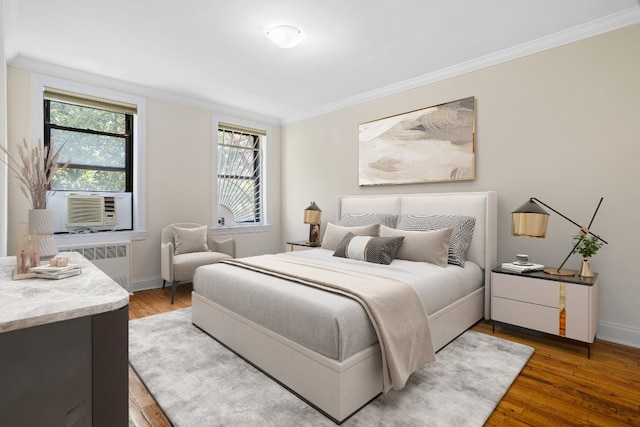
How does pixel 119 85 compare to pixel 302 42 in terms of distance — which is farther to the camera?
pixel 119 85

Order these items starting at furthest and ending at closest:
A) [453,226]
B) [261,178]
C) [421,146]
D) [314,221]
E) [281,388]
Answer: [261,178], [314,221], [421,146], [453,226], [281,388]

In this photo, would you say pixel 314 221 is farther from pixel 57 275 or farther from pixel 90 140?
pixel 57 275

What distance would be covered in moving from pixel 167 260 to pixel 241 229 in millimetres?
1486

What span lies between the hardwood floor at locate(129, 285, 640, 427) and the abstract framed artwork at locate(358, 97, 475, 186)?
178 cm

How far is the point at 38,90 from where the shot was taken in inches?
134

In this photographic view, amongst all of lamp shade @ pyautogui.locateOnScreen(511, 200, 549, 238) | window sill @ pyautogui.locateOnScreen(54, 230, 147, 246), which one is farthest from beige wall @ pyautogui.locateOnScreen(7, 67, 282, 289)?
lamp shade @ pyautogui.locateOnScreen(511, 200, 549, 238)

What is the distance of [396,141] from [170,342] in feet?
10.6

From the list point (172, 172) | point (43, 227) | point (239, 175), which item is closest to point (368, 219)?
point (239, 175)

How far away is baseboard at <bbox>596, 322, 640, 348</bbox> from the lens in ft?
8.38

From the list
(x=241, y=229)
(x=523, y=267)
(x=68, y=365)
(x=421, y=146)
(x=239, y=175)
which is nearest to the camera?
(x=68, y=365)

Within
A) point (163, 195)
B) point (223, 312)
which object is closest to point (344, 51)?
point (223, 312)

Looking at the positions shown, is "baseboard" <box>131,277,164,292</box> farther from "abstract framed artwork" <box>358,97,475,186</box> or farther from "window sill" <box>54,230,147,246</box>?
"abstract framed artwork" <box>358,97,475,186</box>

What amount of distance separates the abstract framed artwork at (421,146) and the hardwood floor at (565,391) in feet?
5.83

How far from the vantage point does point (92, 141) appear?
3.93 metres
